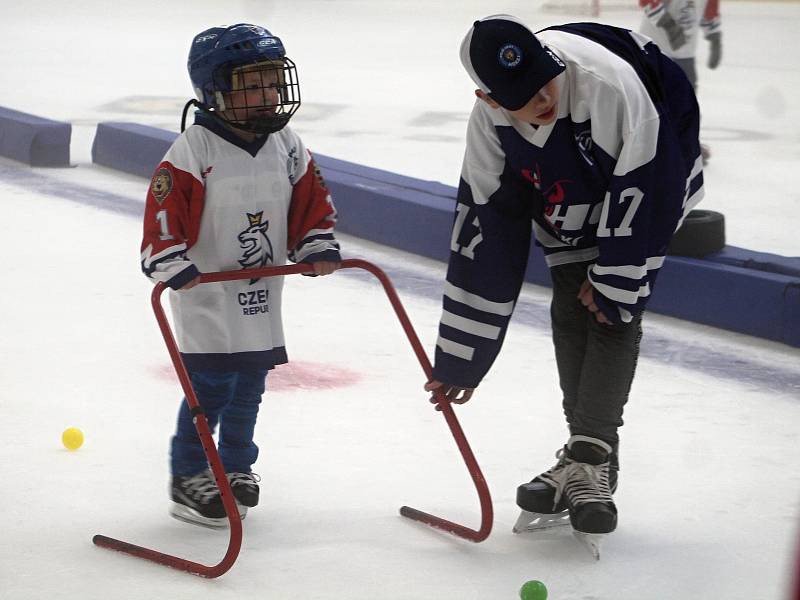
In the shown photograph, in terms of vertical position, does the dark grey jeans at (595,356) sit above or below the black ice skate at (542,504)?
above

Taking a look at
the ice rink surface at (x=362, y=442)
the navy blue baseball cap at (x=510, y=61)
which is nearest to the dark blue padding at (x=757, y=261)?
the ice rink surface at (x=362, y=442)

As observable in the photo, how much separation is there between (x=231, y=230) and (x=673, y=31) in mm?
4402

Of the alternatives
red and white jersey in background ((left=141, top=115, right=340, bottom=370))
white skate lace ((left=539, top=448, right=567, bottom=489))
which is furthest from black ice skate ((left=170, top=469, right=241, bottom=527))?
white skate lace ((left=539, top=448, right=567, bottom=489))

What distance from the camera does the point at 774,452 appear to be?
125 inches

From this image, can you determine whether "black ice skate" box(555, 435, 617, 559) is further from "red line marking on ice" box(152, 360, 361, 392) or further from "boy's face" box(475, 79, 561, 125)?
"red line marking on ice" box(152, 360, 361, 392)

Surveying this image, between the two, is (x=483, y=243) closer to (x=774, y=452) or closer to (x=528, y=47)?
(x=528, y=47)

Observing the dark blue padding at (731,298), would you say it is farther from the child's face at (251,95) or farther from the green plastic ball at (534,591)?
the child's face at (251,95)

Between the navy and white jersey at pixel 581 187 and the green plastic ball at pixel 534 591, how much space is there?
445 mm

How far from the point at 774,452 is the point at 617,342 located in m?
0.81

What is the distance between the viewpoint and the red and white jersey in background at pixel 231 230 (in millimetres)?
2514

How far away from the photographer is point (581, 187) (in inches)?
95.8

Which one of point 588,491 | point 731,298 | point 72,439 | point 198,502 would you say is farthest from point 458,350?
point 731,298

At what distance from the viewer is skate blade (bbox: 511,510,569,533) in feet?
8.85

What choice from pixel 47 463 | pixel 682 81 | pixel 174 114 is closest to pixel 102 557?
pixel 47 463
